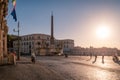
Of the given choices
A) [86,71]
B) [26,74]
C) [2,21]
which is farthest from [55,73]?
[2,21]

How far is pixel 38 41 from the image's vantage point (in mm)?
160125

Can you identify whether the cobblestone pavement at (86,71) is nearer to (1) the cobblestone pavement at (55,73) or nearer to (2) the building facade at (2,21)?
(1) the cobblestone pavement at (55,73)

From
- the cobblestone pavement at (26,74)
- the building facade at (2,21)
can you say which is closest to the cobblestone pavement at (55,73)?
the cobblestone pavement at (26,74)

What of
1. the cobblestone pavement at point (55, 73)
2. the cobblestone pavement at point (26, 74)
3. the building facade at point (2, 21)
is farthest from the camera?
the building facade at point (2, 21)

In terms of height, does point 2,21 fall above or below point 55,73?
above

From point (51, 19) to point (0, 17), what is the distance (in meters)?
91.1

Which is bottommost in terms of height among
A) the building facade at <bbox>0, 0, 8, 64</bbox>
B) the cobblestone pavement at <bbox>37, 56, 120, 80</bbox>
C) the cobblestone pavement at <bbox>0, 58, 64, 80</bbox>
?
the cobblestone pavement at <bbox>37, 56, 120, 80</bbox>

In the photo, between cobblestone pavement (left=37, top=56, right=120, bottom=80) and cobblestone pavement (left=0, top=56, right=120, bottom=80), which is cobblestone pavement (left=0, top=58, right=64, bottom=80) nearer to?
cobblestone pavement (left=0, top=56, right=120, bottom=80)

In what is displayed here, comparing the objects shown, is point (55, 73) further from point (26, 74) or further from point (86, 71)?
point (86, 71)

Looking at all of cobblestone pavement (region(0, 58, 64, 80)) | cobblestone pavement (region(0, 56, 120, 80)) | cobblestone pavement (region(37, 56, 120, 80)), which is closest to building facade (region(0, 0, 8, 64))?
cobblestone pavement (region(0, 56, 120, 80))

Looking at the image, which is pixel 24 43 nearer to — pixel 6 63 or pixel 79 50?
pixel 79 50

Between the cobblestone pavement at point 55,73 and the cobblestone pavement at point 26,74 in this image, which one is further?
the cobblestone pavement at point 55,73

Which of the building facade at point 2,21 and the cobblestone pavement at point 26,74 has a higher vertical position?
the building facade at point 2,21

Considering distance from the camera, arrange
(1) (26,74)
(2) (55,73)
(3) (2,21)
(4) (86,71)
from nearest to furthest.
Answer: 1. (1) (26,74)
2. (2) (55,73)
3. (4) (86,71)
4. (3) (2,21)
